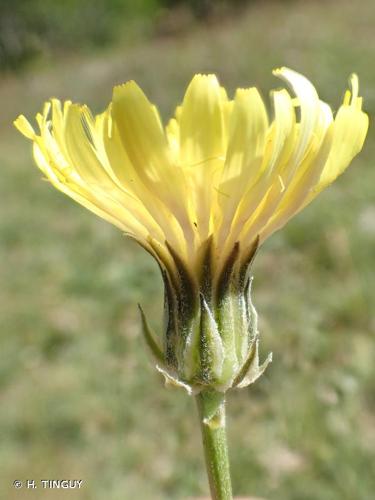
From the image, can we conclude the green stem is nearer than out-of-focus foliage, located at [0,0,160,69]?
Yes

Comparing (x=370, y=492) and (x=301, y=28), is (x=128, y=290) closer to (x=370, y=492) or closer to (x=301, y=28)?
(x=370, y=492)

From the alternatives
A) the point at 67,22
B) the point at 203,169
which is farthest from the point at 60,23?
the point at 203,169

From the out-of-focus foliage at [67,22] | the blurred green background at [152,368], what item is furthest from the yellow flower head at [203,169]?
the out-of-focus foliage at [67,22]

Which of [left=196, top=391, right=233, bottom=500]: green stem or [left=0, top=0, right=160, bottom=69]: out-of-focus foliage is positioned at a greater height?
[left=0, top=0, right=160, bottom=69]: out-of-focus foliage

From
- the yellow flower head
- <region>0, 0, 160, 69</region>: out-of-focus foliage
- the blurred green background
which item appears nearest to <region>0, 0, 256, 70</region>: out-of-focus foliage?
<region>0, 0, 160, 69</region>: out-of-focus foliage

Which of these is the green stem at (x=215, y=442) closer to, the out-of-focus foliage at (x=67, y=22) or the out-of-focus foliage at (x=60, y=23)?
the out-of-focus foliage at (x=67, y=22)

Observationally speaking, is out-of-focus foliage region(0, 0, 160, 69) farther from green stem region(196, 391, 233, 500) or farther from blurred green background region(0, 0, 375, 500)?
green stem region(196, 391, 233, 500)

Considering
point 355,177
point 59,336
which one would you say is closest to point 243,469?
point 59,336

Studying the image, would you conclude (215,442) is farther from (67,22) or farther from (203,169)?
(67,22)
